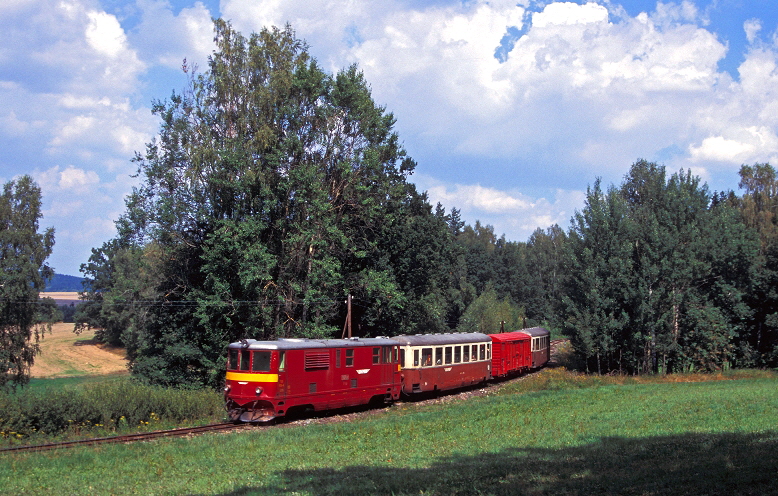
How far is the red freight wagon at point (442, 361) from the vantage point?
27844mm

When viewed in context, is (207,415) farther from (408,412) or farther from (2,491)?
(2,491)

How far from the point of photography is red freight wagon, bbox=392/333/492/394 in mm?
27844

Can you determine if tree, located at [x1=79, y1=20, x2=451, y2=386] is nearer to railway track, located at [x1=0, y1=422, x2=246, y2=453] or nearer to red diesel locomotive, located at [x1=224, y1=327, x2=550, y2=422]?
red diesel locomotive, located at [x1=224, y1=327, x2=550, y2=422]

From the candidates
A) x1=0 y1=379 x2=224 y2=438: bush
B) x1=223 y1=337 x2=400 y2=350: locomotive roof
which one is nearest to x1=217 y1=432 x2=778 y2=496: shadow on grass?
x1=223 y1=337 x2=400 y2=350: locomotive roof

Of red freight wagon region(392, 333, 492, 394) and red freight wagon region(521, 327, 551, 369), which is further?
red freight wagon region(521, 327, 551, 369)

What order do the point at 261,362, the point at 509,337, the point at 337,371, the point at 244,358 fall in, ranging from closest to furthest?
the point at 261,362 < the point at 244,358 < the point at 337,371 < the point at 509,337

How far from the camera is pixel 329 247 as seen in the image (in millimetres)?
36375

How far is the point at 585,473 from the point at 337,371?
1438cm

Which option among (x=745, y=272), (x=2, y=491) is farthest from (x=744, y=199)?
(x=2, y=491)

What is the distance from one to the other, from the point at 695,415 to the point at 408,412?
1034 centimetres

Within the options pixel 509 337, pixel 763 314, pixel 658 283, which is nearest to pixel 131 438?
pixel 509 337

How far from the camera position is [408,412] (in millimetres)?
24297

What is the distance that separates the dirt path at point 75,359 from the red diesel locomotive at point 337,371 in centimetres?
5241

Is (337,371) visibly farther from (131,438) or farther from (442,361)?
(131,438)
